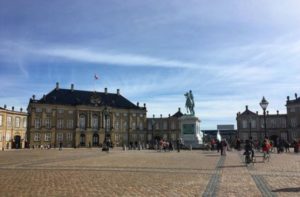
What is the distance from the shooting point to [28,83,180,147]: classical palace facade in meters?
82.4

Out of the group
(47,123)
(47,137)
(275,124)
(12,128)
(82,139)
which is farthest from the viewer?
(275,124)

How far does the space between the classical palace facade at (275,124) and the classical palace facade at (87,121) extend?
61.6 ft

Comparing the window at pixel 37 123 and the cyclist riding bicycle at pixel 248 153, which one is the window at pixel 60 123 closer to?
the window at pixel 37 123

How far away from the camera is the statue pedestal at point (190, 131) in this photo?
44406 millimetres

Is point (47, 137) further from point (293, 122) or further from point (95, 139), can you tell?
point (293, 122)

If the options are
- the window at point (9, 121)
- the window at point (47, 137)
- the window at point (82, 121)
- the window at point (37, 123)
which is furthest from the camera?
the window at point (82, 121)

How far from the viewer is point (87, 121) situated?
88.9 m

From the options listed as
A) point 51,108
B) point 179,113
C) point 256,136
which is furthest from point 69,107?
point 256,136

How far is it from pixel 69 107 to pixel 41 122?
7.89 metres

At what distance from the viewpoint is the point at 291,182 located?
38.2ft

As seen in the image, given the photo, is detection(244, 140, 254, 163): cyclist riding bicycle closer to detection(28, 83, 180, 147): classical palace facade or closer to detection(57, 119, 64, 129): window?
detection(28, 83, 180, 147): classical palace facade

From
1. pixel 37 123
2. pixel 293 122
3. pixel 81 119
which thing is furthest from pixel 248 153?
pixel 293 122

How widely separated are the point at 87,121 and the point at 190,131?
4899 centimetres

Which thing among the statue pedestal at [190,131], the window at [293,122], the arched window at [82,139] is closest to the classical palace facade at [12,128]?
the arched window at [82,139]
